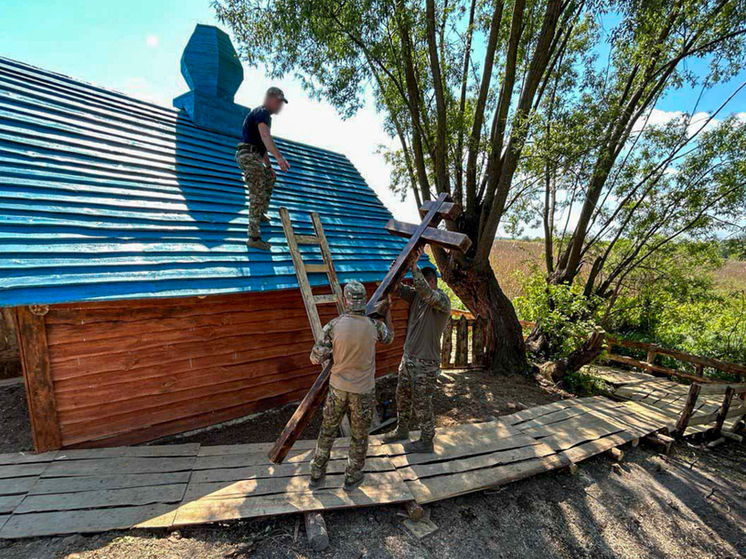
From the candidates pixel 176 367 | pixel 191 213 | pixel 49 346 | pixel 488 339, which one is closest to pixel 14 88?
pixel 191 213

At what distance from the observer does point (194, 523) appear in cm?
306

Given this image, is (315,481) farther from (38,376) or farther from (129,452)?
(38,376)

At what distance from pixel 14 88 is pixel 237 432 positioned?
6466 mm

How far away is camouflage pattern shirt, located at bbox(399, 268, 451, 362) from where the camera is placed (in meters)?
4.21

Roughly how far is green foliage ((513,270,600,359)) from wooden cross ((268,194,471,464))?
583 cm

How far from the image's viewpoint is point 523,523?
12.9ft

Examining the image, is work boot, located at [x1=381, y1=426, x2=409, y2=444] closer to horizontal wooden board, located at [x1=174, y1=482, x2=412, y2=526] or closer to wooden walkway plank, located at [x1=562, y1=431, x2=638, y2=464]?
horizontal wooden board, located at [x1=174, y1=482, x2=412, y2=526]

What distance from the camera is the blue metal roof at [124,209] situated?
375cm

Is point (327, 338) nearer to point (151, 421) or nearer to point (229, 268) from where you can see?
point (229, 268)

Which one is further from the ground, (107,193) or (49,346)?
(107,193)

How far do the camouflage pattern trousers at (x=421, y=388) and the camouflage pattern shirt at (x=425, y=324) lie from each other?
0.10 meters

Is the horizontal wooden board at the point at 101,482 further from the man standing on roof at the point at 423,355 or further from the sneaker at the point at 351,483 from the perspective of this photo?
the man standing on roof at the point at 423,355

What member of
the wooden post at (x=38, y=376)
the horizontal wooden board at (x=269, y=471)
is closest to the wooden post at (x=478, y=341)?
the horizontal wooden board at (x=269, y=471)

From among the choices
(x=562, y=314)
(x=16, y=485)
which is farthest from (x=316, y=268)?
(x=562, y=314)
